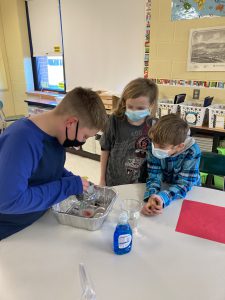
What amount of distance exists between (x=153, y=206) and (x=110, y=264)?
13.9 inches

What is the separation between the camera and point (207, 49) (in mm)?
2488

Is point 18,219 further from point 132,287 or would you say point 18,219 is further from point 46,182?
point 132,287

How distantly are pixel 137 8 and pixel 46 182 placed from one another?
103 inches

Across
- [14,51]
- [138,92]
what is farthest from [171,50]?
[14,51]

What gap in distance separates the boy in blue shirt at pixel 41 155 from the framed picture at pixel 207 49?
197 cm

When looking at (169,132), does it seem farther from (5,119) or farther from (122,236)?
(5,119)

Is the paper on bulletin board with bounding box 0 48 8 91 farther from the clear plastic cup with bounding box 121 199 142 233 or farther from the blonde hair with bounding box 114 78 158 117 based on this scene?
A: the clear plastic cup with bounding box 121 199 142 233

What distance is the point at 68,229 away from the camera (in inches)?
39.3

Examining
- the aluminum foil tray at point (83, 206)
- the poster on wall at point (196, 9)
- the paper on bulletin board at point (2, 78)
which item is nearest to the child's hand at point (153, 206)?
the aluminum foil tray at point (83, 206)

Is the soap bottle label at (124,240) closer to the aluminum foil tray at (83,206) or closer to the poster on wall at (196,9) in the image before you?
the aluminum foil tray at (83,206)

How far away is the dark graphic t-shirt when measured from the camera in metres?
1.46

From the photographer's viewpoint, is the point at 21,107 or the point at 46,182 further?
the point at 21,107

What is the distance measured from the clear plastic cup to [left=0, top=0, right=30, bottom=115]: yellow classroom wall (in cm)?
392

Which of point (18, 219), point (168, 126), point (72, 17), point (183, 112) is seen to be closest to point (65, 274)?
point (18, 219)
